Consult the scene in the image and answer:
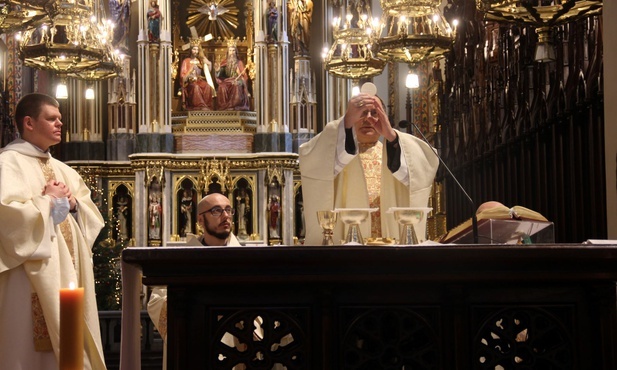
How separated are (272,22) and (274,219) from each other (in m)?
3.94

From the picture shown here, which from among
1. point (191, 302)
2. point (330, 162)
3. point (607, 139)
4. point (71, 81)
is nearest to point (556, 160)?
point (607, 139)

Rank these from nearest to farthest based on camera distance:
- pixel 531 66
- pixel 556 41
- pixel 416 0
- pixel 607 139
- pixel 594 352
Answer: pixel 594 352, pixel 607 139, pixel 556 41, pixel 531 66, pixel 416 0

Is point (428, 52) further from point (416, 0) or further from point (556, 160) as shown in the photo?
point (556, 160)

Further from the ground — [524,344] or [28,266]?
[28,266]

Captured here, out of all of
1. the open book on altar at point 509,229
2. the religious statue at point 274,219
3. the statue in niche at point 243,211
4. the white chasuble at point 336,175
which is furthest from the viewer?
the statue in niche at point 243,211

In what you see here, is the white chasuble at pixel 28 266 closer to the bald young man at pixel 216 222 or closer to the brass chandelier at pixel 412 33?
the bald young man at pixel 216 222

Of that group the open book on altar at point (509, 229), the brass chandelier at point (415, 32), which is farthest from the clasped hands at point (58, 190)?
the brass chandelier at point (415, 32)

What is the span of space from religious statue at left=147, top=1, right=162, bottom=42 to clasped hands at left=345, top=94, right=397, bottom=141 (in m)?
14.4

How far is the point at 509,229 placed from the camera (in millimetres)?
4914

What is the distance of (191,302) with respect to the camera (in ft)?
12.5

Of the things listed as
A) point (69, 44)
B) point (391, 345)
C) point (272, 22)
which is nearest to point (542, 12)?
point (391, 345)

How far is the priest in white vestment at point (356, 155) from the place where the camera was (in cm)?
618

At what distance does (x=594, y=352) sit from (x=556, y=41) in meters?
4.38

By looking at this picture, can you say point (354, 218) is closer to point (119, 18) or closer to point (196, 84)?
point (196, 84)
